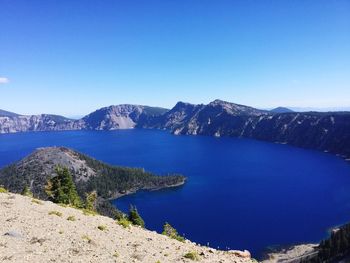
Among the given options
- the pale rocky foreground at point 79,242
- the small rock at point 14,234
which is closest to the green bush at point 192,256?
the pale rocky foreground at point 79,242

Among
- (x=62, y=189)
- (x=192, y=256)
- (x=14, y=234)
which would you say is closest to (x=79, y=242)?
(x=14, y=234)

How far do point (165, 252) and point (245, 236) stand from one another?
547ft

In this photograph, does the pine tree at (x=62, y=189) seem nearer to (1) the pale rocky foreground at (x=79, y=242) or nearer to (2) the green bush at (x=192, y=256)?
(1) the pale rocky foreground at (x=79, y=242)

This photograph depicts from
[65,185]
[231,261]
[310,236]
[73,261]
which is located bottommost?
[310,236]

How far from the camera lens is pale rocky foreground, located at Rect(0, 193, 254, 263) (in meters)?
23.5

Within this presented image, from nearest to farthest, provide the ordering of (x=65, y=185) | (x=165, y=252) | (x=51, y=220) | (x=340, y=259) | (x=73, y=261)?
(x=73, y=261) → (x=165, y=252) → (x=51, y=220) → (x=65, y=185) → (x=340, y=259)

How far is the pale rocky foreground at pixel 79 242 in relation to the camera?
23.5 meters

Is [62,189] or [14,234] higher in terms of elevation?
[14,234]

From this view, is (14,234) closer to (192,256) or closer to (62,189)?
(192,256)

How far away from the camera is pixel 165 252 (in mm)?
26469

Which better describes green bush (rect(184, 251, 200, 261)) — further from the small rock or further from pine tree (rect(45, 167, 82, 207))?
pine tree (rect(45, 167, 82, 207))

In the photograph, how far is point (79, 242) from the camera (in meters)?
25.7

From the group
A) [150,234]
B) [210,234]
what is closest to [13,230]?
[150,234]

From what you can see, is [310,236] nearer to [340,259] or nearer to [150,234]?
[340,259]
